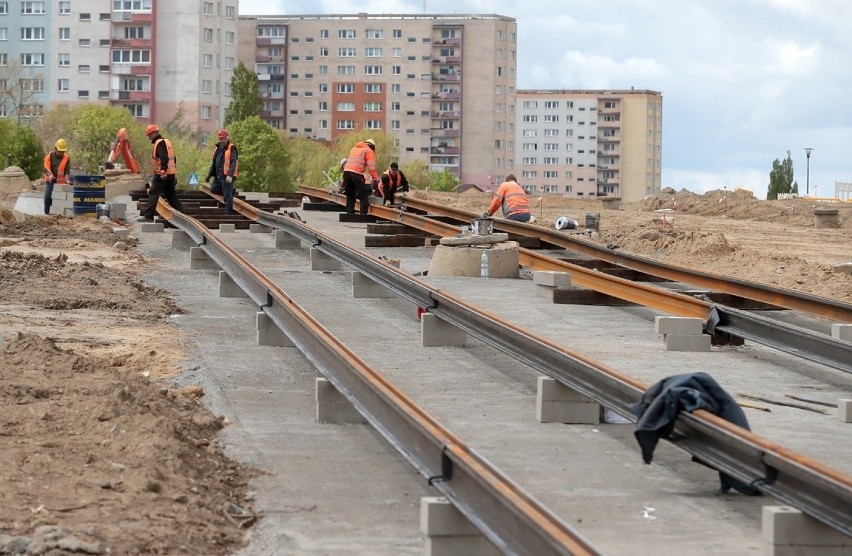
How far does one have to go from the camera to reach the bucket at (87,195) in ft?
103

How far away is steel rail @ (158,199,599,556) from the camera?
16.4 ft

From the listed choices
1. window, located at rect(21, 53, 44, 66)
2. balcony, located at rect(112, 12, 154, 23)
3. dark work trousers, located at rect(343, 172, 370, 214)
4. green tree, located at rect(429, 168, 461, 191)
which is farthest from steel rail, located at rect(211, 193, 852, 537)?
window, located at rect(21, 53, 44, 66)

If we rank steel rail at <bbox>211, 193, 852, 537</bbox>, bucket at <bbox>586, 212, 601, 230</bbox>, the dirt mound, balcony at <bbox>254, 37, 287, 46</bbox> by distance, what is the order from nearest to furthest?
steel rail at <bbox>211, 193, 852, 537</bbox>
the dirt mound
bucket at <bbox>586, 212, 601, 230</bbox>
balcony at <bbox>254, 37, 287, 46</bbox>

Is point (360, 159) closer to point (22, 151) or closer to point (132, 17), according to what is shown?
point (22, 151)

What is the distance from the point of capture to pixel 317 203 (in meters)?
33.5

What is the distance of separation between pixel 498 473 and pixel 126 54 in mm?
137602

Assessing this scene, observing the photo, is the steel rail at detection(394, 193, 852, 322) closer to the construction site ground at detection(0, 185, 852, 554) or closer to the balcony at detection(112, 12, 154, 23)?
the construction site ground at detection(0, 185, 852, 554)

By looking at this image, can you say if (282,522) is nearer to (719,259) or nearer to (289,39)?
(719,259)

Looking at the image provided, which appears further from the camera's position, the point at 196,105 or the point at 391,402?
the point at 196,105

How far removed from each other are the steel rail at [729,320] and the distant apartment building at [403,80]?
149464mm

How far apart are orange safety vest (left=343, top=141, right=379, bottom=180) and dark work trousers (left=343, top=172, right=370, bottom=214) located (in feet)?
0.90

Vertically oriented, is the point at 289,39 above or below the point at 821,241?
above

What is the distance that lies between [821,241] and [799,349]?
61.6ft

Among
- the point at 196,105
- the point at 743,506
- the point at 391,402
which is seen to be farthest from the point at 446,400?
the point at 196,105
